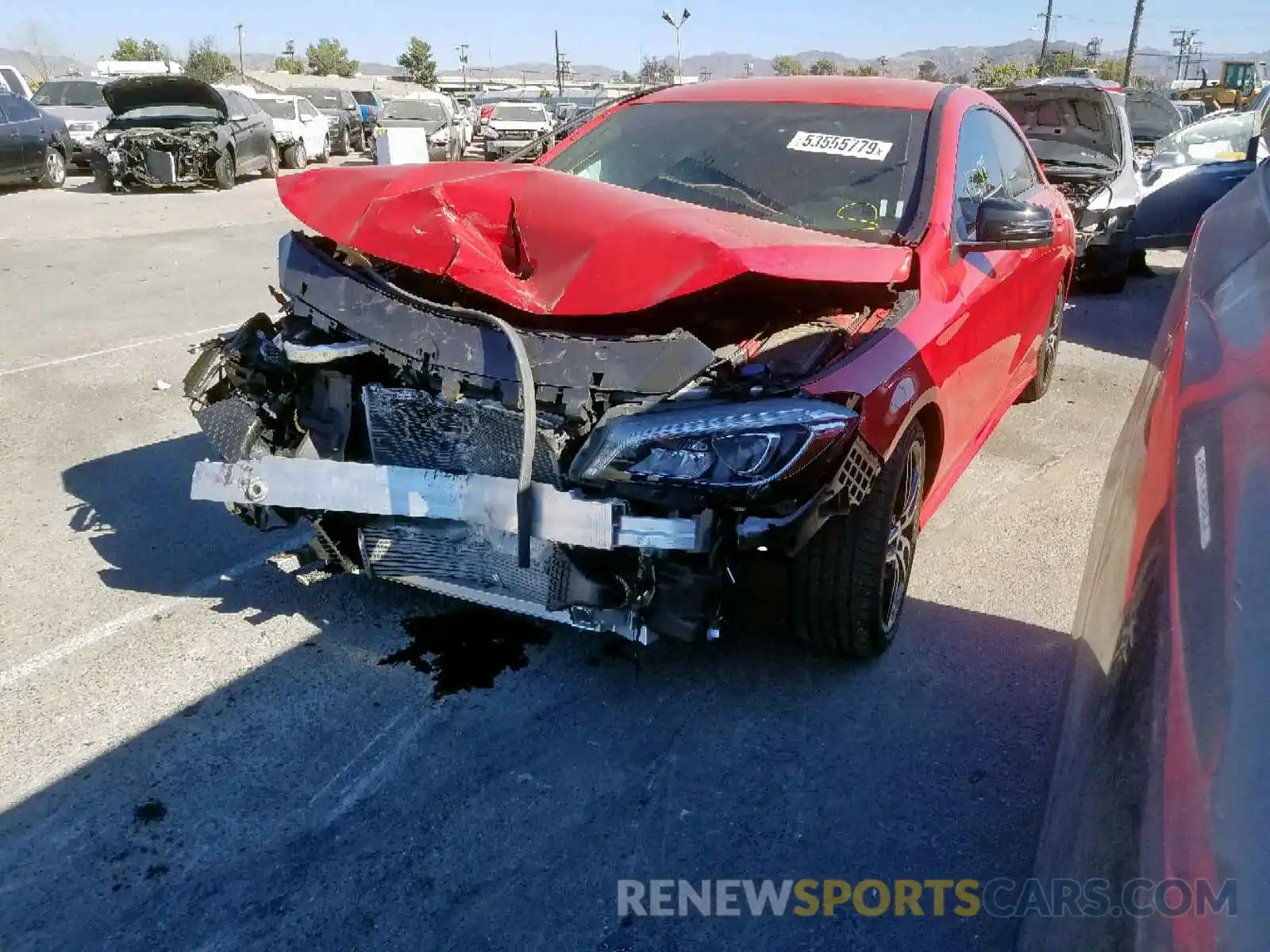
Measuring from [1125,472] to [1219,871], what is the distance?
1.57 metres

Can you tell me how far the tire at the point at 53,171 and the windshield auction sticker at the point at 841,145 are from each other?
51.7ft

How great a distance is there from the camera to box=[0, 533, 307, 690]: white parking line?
3.19 meters

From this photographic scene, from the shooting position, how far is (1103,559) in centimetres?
228

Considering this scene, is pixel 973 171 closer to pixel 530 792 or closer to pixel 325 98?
pixel 530 792

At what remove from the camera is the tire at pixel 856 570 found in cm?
298

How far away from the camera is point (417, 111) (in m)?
25.1

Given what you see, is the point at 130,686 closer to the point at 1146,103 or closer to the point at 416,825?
the point at 416,825

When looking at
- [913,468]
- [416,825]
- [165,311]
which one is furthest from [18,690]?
[165,311]

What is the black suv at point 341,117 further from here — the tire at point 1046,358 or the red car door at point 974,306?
the red car door at point 974,306

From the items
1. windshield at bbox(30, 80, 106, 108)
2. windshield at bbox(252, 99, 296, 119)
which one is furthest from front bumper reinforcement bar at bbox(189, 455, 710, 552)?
windshield at bbox(252, 99, 296, 119)

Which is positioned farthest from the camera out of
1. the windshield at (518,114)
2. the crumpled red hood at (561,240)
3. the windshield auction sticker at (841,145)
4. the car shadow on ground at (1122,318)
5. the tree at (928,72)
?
the tree at (928,72)

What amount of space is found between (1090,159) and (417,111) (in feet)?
62.0

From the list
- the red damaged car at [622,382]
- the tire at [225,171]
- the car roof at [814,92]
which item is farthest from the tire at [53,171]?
the red damaged car at [622,382]

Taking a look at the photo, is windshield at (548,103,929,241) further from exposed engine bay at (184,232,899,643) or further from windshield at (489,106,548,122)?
windshield at (489,106,548,122)
